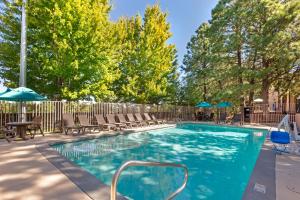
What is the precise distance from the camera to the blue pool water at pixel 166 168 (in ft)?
16.3

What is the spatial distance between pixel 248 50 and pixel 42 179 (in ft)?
73.3

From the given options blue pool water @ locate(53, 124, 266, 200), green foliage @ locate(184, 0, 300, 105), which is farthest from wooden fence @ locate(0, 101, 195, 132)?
green foliage @ locate(184, 0, 300, 105)

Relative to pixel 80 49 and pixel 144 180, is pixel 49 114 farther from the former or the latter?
pixel 144 180

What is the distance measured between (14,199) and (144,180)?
3123 mm

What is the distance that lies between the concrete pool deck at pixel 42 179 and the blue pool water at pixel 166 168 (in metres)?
1.03

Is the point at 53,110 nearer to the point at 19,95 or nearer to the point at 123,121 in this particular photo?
the point at 19,95

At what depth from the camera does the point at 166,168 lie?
6.62 m

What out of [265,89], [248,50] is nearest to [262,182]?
[265,89]

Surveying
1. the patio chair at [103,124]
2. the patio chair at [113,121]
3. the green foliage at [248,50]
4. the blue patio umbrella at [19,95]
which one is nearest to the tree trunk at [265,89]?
the green foliage at [248,50]

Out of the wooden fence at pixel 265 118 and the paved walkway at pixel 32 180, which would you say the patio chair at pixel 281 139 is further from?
the wooden fence at pixel 265 118

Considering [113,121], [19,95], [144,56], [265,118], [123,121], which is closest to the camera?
[19,95]

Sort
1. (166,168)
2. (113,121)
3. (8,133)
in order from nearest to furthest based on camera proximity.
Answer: (166,168), (8,133), (113,121)

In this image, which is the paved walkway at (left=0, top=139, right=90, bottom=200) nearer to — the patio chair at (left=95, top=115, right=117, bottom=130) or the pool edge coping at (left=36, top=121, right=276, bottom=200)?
the pool edge coping at (left=36, top=121, right=276, bottom=200)

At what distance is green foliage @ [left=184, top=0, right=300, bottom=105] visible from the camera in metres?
17.9
